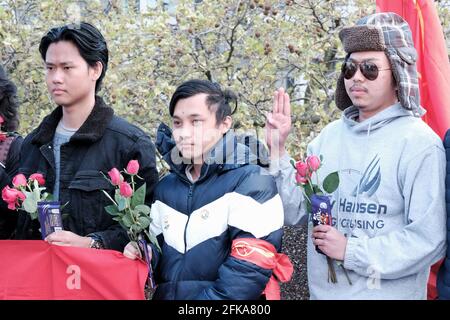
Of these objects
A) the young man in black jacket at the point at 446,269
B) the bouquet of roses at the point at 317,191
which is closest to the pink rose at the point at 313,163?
the bouquet of roses at the point at 317,191

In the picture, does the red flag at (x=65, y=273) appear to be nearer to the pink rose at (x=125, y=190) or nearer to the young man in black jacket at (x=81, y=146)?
the young man in black jacket at (x=81, y=146)

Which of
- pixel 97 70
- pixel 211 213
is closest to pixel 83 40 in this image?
pixel 97 70

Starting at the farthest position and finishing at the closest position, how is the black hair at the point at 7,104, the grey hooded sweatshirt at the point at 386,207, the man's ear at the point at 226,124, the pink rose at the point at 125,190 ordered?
the black hair at the point at 7,104, the man's ear at the point at 226,124, the pink rose at the point at 125,190, the grey hooded sweatshirt at the point at 386,207

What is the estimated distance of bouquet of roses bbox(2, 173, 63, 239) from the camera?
10.1ft

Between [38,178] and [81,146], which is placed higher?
[81,146]

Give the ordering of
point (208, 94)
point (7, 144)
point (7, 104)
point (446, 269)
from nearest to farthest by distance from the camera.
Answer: point (446, 269) → point (208, 94) → point (7, 144) → point (7, 104)

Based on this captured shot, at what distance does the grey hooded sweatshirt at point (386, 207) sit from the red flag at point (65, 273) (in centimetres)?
83

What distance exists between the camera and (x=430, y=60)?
3.56 m

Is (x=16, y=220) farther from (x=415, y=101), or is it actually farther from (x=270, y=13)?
(x=270, y=13)

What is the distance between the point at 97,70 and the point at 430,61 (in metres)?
1.64

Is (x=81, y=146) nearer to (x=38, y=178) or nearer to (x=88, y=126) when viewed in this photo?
(x=88, y=126)

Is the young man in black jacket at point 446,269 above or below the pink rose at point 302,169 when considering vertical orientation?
below

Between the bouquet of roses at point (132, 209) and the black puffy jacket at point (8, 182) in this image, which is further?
the black puffy jacket at point (8, 182)

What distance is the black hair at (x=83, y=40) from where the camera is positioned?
3410 millimetres
